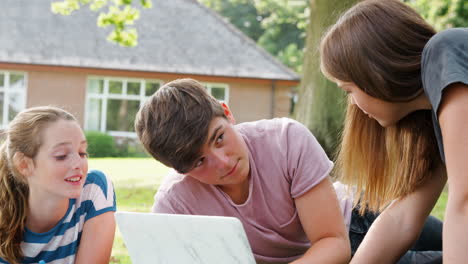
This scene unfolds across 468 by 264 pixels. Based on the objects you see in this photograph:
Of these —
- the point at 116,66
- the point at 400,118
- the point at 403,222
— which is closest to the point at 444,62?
the point at 400,118

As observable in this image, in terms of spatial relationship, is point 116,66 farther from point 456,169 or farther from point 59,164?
point 456,169

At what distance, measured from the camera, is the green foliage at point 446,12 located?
17.9 metres

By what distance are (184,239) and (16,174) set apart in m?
1.27

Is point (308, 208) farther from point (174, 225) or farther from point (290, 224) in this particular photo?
point (174, 225)

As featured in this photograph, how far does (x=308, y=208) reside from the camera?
270 cm

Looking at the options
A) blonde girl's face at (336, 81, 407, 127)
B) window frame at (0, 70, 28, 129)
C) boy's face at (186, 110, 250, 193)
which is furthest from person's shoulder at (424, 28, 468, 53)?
window frame at (0, 70, 28, 129)

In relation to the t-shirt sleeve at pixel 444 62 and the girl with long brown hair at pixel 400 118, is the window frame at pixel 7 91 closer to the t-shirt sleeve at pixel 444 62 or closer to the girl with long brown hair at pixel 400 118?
Result: the girl with long brown hair at pixel 400 118

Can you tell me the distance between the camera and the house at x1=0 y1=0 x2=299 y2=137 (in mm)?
20375

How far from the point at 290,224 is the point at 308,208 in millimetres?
180

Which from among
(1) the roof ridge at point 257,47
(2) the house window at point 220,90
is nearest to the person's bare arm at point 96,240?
(1) the roof ridge at point 257,47

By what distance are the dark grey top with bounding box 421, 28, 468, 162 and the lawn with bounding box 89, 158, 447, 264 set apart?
261 cm

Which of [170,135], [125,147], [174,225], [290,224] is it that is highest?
[170,135]

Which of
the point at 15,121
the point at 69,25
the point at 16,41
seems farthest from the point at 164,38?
the point at 15,121

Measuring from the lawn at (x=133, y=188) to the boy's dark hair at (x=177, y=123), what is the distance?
176 centimetres
